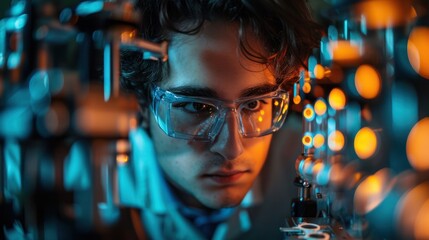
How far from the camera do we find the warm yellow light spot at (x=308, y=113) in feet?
3.28

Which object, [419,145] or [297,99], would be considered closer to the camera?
[419,145]

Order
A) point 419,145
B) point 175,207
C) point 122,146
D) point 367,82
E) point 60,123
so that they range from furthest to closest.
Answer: point 175,207, point 122,146, point 60,123, point 367,82, point 419,145

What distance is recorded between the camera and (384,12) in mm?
742

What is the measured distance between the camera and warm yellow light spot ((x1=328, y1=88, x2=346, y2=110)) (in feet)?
2.97

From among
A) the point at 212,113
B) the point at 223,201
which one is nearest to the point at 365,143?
the point at 212,113

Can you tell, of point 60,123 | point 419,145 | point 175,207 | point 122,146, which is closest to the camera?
point 419,145

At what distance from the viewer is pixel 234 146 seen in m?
1.03

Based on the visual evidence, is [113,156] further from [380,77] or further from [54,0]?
[380,77]

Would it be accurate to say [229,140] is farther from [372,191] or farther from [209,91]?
[372,191]

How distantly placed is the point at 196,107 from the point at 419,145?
54 cm

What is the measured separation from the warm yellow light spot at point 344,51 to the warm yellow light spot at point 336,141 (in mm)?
171

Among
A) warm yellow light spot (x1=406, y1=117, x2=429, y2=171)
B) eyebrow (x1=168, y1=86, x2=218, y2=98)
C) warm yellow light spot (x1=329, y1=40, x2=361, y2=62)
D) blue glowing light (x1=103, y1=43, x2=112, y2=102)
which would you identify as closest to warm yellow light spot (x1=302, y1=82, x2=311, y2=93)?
warm yellow light spot (x1=329, y1=40, x2=361, y2=62)

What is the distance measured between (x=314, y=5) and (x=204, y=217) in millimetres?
722

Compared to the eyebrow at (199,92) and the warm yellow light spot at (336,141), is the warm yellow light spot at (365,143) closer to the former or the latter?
the warm yellow light spot at (336,141)
